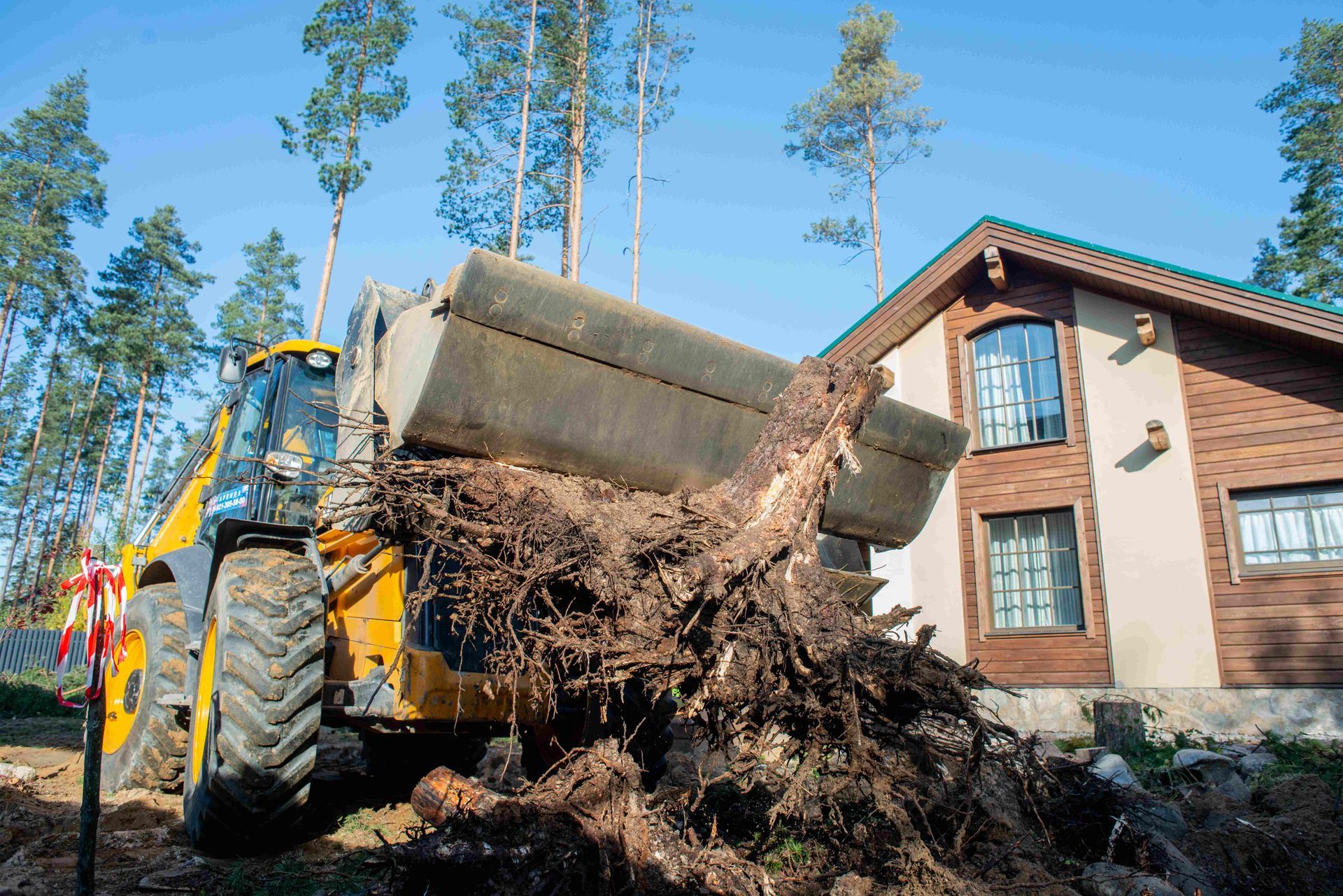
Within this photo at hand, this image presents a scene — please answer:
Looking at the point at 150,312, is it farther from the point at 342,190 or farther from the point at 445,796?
the point at 445,796

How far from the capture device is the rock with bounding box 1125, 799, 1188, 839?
3.71 meters

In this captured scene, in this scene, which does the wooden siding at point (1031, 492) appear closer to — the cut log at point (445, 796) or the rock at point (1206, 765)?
the rock at point (1206, 765)

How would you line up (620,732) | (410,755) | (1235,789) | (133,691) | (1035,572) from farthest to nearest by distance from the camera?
1. (1035,572)
2. (410,755)
3. (1235,789)
4. (133,691)
5. (620,732)

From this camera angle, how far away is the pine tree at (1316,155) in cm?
2416

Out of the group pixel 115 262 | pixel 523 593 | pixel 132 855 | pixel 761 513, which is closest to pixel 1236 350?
→ pixel 761 513

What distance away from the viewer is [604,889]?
287 cm

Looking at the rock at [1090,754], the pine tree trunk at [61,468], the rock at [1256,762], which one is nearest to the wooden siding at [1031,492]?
the rock at [1090,754]

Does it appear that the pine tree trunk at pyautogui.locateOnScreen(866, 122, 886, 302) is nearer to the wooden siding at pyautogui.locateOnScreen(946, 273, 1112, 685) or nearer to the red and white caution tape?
the wooden siding at pyautogui.locateOnScreen(946, 273, 1112, 685)

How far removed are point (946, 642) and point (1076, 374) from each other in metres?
3.71

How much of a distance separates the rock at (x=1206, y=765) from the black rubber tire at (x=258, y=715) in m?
6.53

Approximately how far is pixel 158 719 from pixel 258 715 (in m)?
1.59

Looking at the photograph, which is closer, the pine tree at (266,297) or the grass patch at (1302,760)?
the grass patch at (1302,760)

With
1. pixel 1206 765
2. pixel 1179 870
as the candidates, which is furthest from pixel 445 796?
pixel 1206 765

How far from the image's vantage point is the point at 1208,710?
8.93m
